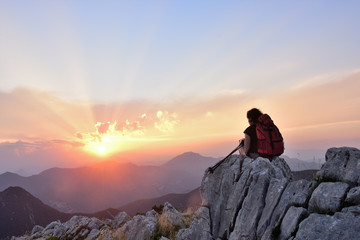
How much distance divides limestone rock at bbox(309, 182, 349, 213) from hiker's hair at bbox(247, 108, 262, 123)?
460 cm

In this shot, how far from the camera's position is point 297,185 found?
7.58 m

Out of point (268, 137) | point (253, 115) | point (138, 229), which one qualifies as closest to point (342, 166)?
point (268, 137)

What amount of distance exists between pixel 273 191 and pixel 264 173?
1.00 metres

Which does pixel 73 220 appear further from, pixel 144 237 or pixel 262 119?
pixel 262 119

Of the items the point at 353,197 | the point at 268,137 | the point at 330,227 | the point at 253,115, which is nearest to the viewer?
the point at 330,227

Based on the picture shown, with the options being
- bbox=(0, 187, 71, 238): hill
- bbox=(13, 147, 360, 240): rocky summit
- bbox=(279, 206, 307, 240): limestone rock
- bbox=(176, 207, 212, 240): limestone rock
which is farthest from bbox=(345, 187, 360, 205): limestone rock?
bbox=(0, 187, 71, 238): hill

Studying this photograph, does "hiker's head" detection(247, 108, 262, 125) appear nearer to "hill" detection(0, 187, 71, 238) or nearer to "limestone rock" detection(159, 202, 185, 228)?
"limestone rock" detection(159, 202, 185, 228)

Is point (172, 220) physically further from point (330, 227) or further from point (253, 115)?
point (330, 227)

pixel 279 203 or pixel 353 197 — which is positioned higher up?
pixel 353 197

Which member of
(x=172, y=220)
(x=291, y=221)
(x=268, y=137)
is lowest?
(x=172, y=220)

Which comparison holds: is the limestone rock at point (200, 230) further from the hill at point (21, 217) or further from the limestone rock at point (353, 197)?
the hill at point (21, 217)

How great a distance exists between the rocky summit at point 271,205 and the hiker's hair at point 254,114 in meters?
2.02

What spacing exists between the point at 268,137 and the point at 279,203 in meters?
3.32

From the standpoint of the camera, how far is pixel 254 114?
10859mm
